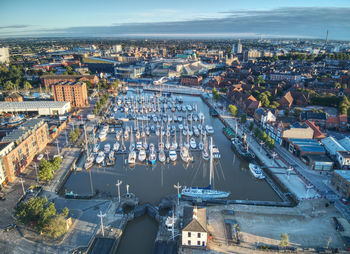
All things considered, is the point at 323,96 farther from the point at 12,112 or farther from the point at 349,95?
the point at 12,112

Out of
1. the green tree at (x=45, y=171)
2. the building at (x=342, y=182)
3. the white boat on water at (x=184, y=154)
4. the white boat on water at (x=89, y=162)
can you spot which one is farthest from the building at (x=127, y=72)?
the building at (x=342, y=182)

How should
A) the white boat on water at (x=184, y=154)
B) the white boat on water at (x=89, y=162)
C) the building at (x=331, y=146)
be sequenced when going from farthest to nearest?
the white boat on water at (x=184, y=154) < the building at (x=331, y=146) < the white boat on water at (x=89, y=162)

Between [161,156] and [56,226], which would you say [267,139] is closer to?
[161,156]

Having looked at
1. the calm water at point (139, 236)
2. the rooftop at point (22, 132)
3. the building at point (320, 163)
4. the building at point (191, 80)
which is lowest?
the calm water at point (139, 236)

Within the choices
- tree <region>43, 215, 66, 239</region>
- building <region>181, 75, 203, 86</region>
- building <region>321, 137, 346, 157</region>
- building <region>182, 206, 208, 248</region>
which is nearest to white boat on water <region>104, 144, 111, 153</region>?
tree <region>43, 215, 66, 239</region>

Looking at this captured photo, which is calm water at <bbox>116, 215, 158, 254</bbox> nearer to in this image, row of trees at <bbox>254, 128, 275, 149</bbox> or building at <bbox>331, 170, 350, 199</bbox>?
building at <bbox>331, 170, 350, 199</bbox>

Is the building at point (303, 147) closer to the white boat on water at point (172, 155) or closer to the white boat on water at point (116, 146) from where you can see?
the white boat on water at point (172, 155)
